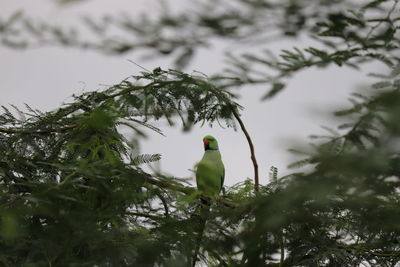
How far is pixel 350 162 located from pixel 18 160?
8.59 feet

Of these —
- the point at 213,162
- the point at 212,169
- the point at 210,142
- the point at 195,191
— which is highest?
the point at 210,142

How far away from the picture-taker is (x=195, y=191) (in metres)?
3.02

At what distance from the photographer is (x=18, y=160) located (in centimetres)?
367

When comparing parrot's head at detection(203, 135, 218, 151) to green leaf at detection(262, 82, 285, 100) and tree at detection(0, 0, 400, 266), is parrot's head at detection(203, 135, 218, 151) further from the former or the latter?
green leaf at detection(262, 82, 285, 100)

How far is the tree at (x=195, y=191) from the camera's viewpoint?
6.30ft

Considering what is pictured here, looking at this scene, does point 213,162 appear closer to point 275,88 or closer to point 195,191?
point 195,191

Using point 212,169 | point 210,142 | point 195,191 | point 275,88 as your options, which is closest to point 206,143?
point 210,142

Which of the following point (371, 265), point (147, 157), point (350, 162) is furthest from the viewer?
point (371, 265)

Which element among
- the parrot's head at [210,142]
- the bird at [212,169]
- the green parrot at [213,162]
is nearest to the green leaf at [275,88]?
the bird at [212,169]

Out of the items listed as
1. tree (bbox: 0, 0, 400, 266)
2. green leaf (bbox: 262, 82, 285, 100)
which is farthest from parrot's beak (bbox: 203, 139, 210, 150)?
green leaf (bbox: 262, 82, 285, 100)

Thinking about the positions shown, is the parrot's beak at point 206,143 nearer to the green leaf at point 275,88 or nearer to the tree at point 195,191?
the tree at point 195,191

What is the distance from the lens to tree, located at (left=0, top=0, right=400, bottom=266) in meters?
1.92

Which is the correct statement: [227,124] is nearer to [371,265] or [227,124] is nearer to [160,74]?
[160,74]

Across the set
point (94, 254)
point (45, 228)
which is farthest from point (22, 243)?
point (94, 254)
